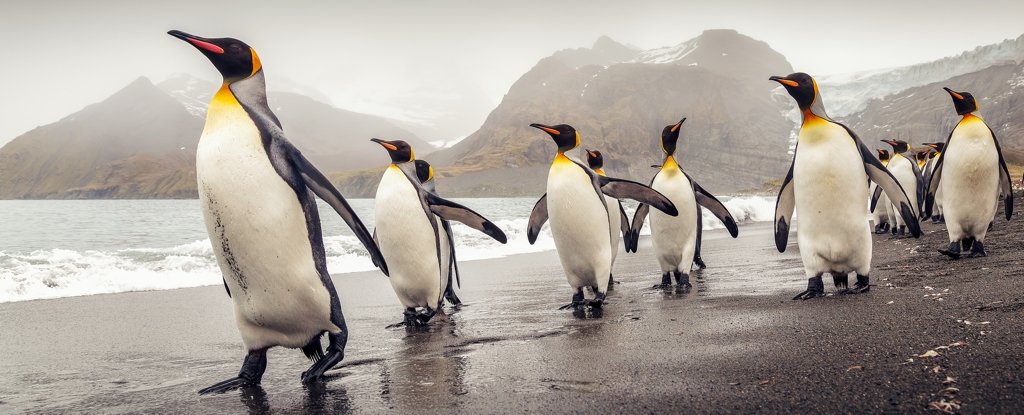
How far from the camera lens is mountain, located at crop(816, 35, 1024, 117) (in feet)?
272

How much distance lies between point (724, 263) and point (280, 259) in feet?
22.3

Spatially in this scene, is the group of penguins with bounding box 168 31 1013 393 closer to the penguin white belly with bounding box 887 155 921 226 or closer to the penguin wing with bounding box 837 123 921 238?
the penguin wing with bounding box 837 123 921 238

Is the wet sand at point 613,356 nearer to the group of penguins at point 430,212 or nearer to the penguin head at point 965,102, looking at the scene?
the group of penguins at point 430,212

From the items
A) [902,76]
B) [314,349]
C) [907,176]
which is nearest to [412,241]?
[314,349]

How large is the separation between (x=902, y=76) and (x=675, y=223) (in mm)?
95924

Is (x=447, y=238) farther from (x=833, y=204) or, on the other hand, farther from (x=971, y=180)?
(x=971, y=180)

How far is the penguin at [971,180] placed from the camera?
6367mm

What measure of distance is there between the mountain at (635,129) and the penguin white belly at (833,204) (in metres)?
95.7

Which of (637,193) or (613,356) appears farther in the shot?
(637,193)

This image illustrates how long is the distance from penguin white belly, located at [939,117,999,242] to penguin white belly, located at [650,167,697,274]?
2.49m

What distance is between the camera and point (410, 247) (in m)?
5.38

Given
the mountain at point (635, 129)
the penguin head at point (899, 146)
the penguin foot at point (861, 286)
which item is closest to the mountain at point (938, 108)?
the mountain at point (635, 129)

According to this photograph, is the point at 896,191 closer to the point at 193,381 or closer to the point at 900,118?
the point at 193,381

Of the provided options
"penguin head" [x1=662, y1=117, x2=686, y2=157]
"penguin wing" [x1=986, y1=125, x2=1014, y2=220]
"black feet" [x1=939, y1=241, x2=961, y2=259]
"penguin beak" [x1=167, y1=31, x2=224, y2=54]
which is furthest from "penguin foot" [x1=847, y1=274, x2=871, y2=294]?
"penguin beak" [x1=167, y1=31, x2=224, y2=54]
